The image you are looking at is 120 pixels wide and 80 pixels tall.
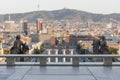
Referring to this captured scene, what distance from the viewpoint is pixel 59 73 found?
29.3ft

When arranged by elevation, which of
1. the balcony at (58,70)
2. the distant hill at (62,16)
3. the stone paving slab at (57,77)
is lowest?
the stone paving slab at (57,77)

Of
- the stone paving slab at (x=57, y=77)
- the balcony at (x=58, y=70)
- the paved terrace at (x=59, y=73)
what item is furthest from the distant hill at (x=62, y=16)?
the stone paving slab at (x=57, y=77)

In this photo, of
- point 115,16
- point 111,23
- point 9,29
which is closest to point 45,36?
point 9,29

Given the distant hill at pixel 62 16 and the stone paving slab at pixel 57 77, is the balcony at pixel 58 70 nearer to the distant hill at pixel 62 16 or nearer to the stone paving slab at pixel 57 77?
the stone paving slab at pixel 57 77

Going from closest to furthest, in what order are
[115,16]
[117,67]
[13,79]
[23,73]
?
1. [13,79]
2. [23,73]
3. [117,67]
4. [115,16]

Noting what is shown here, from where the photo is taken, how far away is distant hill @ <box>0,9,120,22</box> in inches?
6373

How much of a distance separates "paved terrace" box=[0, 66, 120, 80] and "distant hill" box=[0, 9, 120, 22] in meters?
148

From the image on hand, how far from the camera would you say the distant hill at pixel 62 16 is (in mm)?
161875

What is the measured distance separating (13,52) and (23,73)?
2980mm

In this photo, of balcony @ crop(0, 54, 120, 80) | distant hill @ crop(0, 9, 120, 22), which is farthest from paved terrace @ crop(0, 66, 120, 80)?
distant hill @ crop(0, 9, 120, 22)

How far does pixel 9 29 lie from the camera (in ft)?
491

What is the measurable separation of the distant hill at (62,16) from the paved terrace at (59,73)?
148m

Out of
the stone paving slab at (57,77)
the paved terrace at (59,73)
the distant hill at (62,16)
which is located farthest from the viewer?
the distant hill at (62,16)

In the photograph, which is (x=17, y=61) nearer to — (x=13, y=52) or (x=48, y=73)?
(x=13, y=52)
